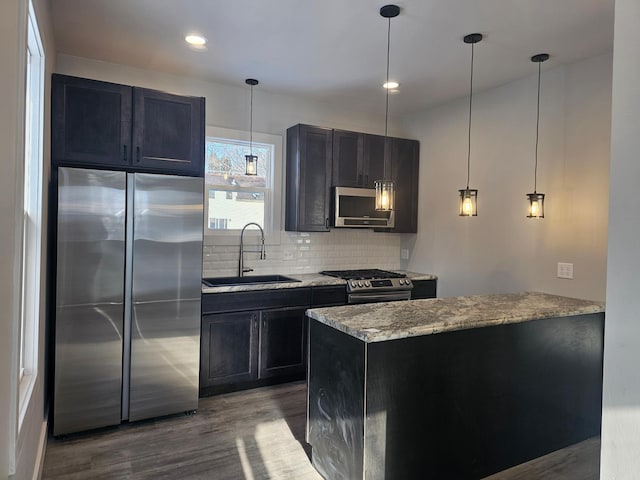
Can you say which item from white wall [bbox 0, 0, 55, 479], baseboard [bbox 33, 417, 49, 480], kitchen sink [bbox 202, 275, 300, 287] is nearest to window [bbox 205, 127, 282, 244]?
kitchen sink [bbox 202, 275, 300, 287]

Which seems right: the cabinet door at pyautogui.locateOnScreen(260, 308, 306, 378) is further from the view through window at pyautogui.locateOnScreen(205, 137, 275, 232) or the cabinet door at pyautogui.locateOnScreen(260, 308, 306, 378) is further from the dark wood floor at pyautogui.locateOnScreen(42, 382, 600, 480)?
the view through window at pyautogui.locateOnScreen(205, 137, 275, 232)

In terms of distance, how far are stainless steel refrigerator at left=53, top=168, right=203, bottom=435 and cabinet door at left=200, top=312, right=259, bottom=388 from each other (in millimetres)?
236

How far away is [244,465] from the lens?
2.53 m

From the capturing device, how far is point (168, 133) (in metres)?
3.15

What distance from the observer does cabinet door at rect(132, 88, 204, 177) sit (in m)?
3.04

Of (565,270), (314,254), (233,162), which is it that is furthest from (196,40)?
(565,270)

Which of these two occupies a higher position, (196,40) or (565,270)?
(196,40)

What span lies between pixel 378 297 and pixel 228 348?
4.90ft

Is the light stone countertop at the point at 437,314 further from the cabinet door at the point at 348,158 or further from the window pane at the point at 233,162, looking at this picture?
the window pane at the point at 233,162

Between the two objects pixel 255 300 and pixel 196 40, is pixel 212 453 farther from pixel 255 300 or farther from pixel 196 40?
pixel 196 40

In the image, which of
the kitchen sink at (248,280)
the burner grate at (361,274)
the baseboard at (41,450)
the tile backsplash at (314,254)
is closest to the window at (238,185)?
the tile backsplash at (314,254)

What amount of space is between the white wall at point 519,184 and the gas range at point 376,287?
0.56m

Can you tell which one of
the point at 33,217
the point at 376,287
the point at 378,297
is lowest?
the point at 378,297

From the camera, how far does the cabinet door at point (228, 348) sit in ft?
11.4
